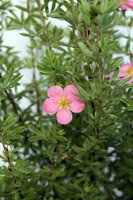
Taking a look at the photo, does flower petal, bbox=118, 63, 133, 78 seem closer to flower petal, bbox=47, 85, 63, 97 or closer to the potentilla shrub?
the potentilla shrub

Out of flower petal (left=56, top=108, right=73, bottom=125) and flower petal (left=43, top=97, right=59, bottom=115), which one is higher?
flower petal (left=43, top=97, right=59, bottom=115)

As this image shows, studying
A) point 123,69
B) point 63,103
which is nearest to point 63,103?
point 63,103

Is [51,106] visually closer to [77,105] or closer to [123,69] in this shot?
[77,105]

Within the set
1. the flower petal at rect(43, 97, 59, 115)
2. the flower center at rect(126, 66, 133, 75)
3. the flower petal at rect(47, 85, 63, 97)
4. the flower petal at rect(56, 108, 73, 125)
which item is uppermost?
the flower center at rect(126, 66, 133, 75)

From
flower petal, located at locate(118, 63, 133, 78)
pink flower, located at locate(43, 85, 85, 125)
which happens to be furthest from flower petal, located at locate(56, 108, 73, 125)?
flower petal, located at locate(118, 63, 133, 78)

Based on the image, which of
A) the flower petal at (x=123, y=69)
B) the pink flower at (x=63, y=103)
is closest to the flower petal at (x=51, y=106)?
the pink flower at (x=63, y=103)

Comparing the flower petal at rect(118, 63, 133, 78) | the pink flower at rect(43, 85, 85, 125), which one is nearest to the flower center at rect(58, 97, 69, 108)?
the pink flower at rect(43, 85, 85, 125)

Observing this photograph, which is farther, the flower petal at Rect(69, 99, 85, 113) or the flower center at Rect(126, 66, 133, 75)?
the flower center at Rect(126, 66, 133, 75)
